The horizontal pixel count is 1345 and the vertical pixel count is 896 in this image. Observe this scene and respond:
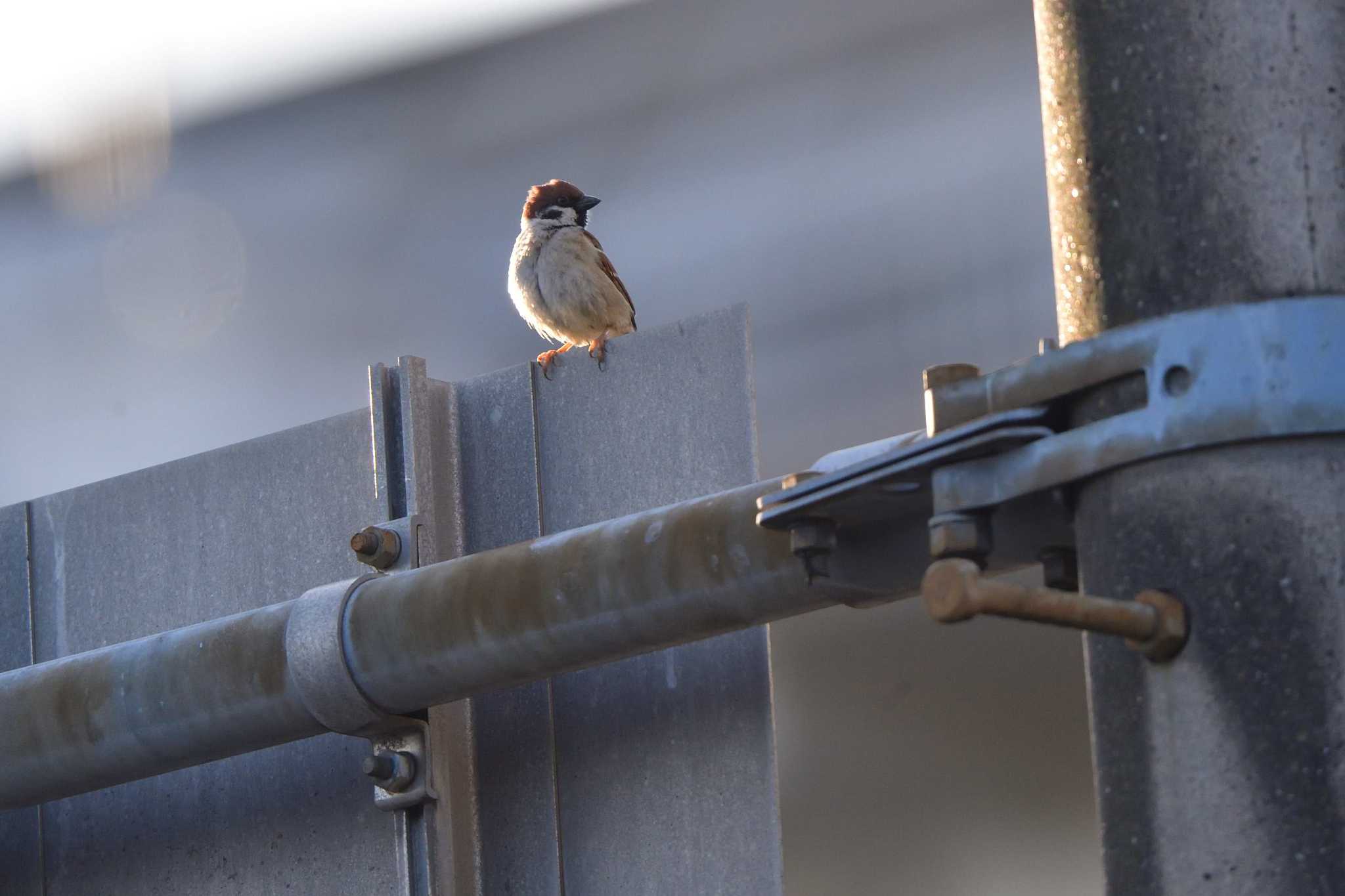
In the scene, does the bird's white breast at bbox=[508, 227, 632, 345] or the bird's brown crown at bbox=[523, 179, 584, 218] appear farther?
the bird's brown crown at bbox=[523, 179, 584, 218]

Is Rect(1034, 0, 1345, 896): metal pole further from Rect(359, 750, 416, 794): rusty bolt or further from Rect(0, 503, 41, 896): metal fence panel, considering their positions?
Rect(0, 503, 41, 896): metal fence panel

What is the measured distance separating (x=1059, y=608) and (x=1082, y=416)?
171 mm

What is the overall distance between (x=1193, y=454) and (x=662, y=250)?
22.2 feet

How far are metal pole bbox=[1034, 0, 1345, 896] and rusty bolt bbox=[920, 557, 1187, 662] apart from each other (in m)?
0.02

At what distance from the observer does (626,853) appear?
1.94 m

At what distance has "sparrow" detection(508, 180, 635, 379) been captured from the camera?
6062 mm

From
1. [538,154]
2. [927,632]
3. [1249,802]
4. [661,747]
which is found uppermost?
[538,154]

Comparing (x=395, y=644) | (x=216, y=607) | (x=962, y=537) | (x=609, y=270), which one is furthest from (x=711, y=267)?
(x=962, y=537)

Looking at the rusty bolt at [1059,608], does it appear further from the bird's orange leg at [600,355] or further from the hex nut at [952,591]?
the bird's orange leg at [600,355]

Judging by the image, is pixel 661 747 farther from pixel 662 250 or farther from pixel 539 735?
pixel 662 250

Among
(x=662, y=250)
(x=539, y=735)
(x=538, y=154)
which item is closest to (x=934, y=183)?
(x=662, y=250)

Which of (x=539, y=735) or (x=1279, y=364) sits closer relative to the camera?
(x=1279, y=364)

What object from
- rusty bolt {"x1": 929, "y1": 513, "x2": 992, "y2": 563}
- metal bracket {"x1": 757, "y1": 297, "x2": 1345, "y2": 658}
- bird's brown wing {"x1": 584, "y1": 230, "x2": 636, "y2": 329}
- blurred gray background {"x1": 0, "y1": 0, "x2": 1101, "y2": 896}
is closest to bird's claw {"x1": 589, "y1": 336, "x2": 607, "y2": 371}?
metal bracket {"x1": 757, "y1": 297, "x2": 1345, "y2": 658}

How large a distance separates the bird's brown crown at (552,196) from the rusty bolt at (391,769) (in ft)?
15.4
